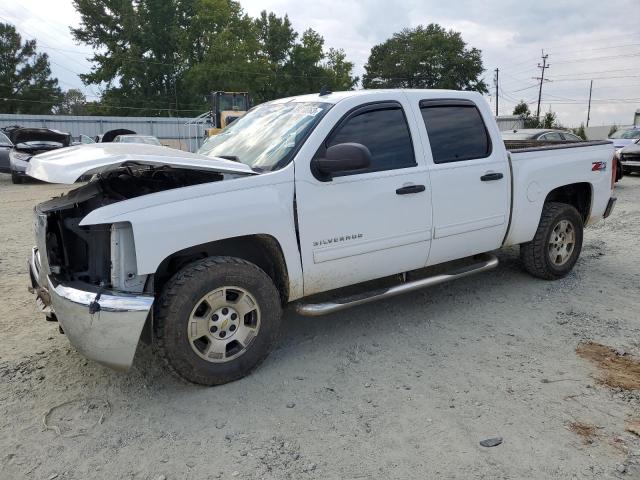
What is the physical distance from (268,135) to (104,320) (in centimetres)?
193

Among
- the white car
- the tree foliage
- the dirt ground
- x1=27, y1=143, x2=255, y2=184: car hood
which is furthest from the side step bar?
the tree foliage

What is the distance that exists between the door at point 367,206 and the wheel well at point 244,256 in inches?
6.9

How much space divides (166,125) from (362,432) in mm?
38235

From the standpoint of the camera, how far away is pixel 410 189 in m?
4.25

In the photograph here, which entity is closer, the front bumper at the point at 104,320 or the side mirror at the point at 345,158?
the front bumper at the point at 104,320

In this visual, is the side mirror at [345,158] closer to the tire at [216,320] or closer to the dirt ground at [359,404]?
the tire at [216,320]

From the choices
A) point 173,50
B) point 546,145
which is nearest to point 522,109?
point 173,50

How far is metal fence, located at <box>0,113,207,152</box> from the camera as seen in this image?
110 feet

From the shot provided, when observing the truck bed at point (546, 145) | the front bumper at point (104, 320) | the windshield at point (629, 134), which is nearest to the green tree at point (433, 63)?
the windshield at point (629, 134)

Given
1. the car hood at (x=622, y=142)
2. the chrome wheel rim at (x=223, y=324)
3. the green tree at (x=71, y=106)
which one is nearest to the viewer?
the chrome wheel rim at (x=223, y=324)

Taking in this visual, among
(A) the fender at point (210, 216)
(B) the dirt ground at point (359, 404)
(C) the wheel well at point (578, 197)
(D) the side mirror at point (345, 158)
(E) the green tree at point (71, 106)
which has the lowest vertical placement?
(B) the dirt ground at point (359, 404)

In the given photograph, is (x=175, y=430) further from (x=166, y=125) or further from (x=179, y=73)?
(x=179, y=73)

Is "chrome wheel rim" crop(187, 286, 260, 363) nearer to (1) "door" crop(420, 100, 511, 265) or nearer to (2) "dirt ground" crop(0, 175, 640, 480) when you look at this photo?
(2) "dirt ground" crop(0, 175, 640, 480)

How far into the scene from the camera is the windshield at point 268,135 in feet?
13.0
